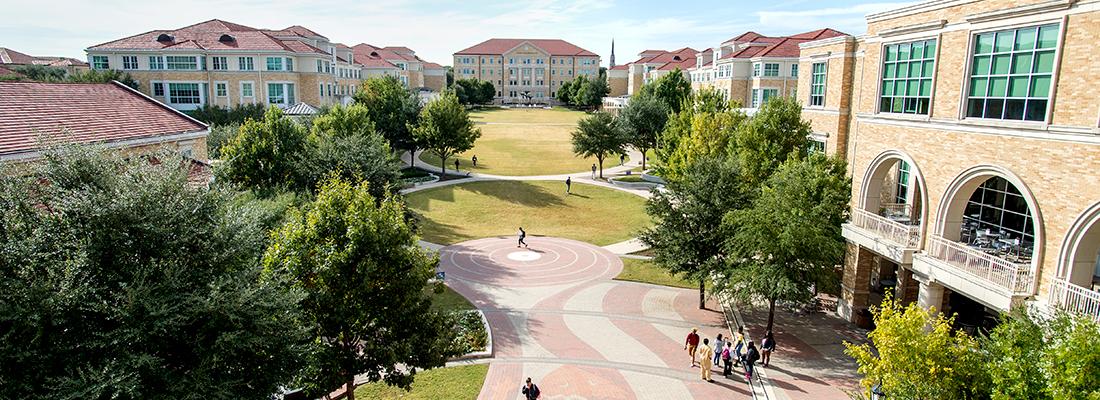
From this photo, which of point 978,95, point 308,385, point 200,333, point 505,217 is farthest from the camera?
point 505,217

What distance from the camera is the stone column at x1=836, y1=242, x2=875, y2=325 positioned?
23047mm

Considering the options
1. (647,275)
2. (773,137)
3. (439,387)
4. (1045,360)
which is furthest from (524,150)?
(1045,360)

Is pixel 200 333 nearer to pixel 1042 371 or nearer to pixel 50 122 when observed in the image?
pixel 1042 371

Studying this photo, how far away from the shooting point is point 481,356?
20047 millimetres

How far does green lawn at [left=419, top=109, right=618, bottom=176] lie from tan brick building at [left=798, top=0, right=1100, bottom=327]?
127ft

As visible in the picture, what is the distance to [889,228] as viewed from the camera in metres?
20.7

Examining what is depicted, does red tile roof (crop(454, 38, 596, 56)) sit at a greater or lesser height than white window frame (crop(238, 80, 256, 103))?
greater

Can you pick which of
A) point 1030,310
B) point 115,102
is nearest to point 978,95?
point 1030,310

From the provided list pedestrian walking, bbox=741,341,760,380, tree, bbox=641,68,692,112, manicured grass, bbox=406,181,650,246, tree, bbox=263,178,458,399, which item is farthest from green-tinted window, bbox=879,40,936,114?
tree, bbox=641,68,692,112

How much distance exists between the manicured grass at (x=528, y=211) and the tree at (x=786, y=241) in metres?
13.6

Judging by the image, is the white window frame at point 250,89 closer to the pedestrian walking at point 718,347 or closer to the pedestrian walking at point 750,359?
the pedestrian walking at point 718,347

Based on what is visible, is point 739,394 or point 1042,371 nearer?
point 1042,371

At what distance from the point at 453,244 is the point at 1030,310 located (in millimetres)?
26947

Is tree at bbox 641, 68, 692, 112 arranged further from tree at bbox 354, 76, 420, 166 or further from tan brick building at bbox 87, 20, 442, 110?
tan brick building at bbox 87, 20, 442, 110
